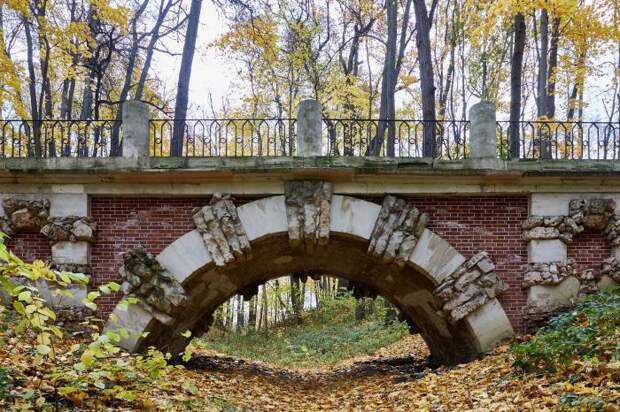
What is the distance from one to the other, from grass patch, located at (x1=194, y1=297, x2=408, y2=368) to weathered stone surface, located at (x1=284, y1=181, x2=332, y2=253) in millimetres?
7213

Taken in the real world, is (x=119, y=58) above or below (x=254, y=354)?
above

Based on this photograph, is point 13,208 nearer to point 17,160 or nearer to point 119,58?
point 17,160

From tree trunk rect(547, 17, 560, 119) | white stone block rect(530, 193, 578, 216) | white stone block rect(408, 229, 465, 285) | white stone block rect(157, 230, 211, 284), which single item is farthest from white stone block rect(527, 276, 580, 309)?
tree trunk rect(547, 17, 560, 119)

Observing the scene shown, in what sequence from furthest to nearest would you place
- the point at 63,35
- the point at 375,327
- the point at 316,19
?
the point at 316,19 < the point at 375,327 < the point at 63,35

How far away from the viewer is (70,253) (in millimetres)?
7672

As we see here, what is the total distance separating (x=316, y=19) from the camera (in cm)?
1912

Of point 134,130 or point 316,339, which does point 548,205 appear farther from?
point 316,339

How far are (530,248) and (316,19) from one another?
45.2 feet

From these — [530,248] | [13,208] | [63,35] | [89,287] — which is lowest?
[89,287]

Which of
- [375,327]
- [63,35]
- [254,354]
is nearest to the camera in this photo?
[63,35]

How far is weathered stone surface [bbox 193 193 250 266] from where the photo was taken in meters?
7.62

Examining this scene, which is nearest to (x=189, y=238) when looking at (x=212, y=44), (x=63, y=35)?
(x=63, y=35)

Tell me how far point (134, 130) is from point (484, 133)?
514cm

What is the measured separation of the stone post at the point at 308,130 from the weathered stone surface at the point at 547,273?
11.8 ft
